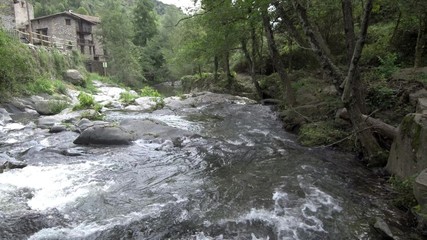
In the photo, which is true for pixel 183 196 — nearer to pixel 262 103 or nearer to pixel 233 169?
pixel 233 169

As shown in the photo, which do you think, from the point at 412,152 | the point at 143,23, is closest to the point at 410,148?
the point at 412,152

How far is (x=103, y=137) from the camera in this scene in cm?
1038

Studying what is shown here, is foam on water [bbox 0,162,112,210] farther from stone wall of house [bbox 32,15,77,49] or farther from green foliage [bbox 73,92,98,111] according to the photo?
stone wall of house [bbox 32,15,77,49]

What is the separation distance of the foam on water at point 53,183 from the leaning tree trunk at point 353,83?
17.7 feet

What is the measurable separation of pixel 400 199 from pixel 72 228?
547 cm

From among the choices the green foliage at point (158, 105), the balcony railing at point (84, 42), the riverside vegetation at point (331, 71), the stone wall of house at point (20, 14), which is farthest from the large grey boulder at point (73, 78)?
the balcony railing at point (84, 42)

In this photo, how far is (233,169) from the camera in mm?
7793

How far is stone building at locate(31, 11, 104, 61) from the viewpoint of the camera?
158 feet

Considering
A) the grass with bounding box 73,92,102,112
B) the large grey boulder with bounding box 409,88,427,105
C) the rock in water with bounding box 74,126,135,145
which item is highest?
the large grey boulder with bounding box 409,88,427,105

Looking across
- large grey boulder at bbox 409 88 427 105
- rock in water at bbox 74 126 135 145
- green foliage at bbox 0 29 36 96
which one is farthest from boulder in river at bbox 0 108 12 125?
large grey boulder at bbox 409 88 427 105

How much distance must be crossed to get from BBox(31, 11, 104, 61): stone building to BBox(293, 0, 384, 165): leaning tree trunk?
4278 cm

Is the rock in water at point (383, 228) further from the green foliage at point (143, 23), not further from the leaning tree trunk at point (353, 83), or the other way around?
the green foliage at point (143, 23)

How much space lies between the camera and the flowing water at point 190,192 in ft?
16.3

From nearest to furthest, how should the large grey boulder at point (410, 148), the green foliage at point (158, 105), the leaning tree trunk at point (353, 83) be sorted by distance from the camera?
the large grey boulder at point (410, 148) → the leaning tree trunk at point (353, 83) → the green foliage at point (158, 105)
